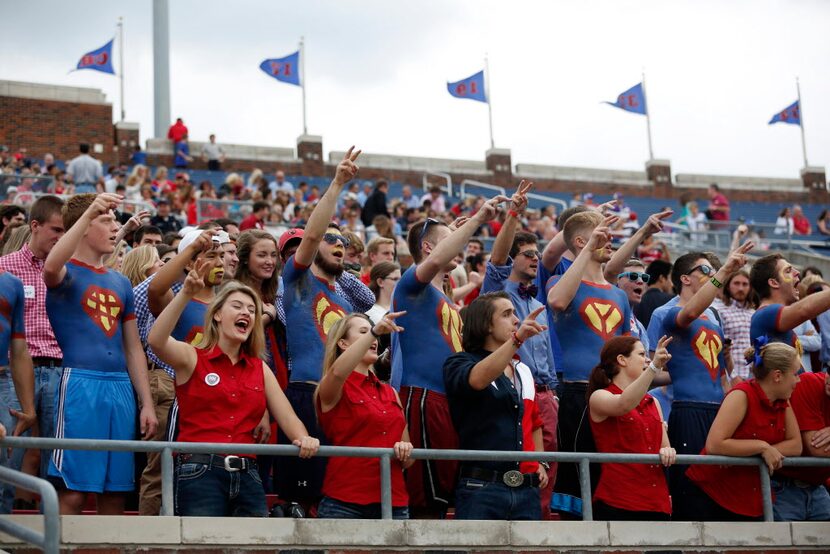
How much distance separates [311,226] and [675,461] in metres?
2.72

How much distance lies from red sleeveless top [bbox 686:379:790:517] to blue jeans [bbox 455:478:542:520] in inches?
61.8

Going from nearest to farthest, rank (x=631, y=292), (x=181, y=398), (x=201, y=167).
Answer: (x=181, y=398)
(x=631, y=292)
(x=201, y=167)

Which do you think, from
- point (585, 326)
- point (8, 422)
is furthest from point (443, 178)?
point (8, 422)

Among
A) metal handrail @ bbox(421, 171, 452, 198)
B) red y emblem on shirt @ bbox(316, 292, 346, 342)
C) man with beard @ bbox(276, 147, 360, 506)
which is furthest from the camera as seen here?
metal handrail @ bbox(421, 171, 452, 198)

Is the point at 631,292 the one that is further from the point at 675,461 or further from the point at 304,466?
the point at 304,466

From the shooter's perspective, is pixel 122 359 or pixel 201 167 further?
pixel 201 167

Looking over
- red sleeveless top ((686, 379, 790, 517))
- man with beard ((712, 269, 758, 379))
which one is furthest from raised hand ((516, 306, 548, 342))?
man with beard ((712, 269, 758, 379))

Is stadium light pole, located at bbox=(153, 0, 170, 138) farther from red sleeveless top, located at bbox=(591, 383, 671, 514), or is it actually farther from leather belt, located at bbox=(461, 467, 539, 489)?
leather belt, located at bbox=(461, 467, 539, 489)

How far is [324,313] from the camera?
328 inches

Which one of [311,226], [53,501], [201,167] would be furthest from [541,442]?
[201,167]

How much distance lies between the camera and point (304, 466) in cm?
782

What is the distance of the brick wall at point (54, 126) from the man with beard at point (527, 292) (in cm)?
2190

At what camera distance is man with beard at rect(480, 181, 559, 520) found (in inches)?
331

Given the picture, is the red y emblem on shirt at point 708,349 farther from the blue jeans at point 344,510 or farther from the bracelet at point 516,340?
the blue jeans at point 344,510
